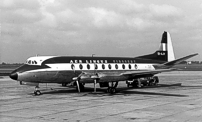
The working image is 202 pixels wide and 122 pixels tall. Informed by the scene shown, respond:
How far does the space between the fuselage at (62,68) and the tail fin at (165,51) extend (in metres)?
8.11

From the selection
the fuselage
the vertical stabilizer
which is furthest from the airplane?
the vertical stabilizer

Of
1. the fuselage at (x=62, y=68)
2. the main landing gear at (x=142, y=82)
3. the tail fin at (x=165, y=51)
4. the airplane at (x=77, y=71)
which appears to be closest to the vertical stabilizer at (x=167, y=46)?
the tail fin at (x=165, y=51)

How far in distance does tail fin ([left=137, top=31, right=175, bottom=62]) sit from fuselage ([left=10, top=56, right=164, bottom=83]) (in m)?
8.11

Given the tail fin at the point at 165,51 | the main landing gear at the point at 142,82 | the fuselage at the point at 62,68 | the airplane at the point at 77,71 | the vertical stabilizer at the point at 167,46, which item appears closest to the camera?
the fuselage at the point at 62,68

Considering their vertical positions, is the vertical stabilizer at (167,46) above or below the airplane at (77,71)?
above

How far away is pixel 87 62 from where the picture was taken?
24.6m

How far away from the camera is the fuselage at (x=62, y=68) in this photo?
21703 mm

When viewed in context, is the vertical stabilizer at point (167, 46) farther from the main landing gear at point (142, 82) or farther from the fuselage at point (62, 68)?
the fuselage at point (62, 68)

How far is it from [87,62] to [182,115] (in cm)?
1289

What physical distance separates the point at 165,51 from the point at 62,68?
629 inches

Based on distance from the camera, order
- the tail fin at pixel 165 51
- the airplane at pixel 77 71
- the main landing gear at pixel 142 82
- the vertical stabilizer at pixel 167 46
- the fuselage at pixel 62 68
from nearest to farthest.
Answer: the fuselage at pixel 62 68 < the airplane at pixel 77 71 < the main landing gear at pixel 142 82 < the tail fin at pixel 165 51 < the vertical stabilizer at pixel 167 46

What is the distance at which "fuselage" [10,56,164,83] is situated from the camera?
21.7 meters

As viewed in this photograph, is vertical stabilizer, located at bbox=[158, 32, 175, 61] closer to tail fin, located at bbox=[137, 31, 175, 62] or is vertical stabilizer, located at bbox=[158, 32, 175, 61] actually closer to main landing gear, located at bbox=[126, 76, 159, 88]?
tail fin, located at bbox=[137, 31, 175, 62]

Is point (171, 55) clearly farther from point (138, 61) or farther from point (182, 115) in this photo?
point (182, 115)
